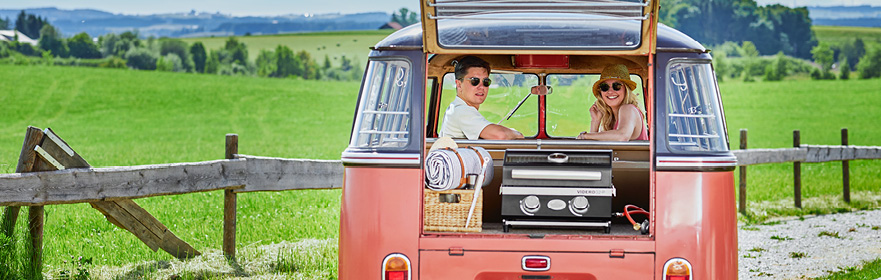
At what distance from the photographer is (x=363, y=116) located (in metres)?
5.43

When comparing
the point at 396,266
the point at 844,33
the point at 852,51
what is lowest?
the point at 396,266

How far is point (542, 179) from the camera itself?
5.40 metres

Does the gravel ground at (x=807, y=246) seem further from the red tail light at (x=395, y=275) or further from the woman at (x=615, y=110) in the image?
the red tail light at (x=395, y=275)

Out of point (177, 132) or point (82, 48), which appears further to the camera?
point (82, 48)

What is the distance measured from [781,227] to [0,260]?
9186 mm

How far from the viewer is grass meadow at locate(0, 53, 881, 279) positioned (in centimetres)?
914

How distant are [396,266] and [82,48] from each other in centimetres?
8145

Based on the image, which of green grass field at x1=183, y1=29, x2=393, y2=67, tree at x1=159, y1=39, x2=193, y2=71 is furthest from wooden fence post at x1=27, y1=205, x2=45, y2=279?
green grass field at x1=183, y1=29, x2=393, y2=67

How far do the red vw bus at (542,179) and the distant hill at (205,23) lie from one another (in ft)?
293

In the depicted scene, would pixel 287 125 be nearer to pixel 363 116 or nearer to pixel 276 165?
pixel 276 165

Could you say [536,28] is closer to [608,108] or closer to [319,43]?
[608,108]

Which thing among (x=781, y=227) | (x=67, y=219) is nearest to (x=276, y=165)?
(x=67, y=219)

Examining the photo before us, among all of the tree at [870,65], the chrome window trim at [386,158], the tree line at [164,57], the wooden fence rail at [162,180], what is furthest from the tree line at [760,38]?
the chrome window trim at [386,158]

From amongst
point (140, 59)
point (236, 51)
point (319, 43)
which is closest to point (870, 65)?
point (236, 51)
